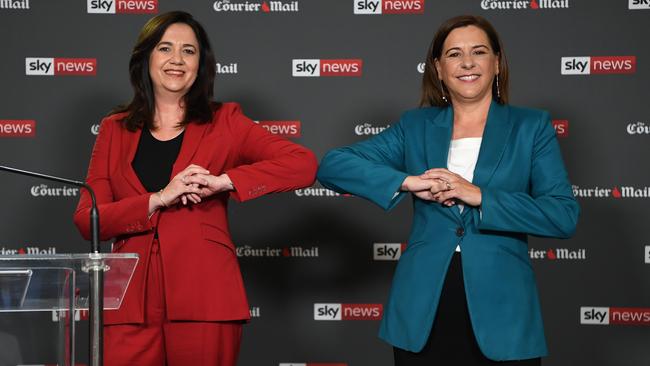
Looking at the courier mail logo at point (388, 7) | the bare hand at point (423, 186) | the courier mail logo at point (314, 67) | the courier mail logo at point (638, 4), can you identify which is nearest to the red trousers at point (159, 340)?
the bare hand at point (423, 186)

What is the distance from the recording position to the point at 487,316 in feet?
6.84

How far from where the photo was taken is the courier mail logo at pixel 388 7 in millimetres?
3912

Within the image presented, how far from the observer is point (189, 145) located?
2.43 m

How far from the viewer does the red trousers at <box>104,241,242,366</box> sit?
2.26 metres

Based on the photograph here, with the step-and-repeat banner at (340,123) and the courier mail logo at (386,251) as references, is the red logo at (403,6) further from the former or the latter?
the courier mail logo at (386,251)

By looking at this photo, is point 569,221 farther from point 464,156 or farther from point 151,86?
point 151,86

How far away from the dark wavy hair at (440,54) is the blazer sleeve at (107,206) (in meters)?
0.92

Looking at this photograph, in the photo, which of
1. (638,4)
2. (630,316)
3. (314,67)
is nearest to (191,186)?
(314,67)

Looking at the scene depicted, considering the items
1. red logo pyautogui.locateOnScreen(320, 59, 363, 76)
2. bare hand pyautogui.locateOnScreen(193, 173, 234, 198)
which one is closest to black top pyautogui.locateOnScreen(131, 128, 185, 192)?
bare hand pyautogui.locateOnScreen(193, 173, 234, 198)

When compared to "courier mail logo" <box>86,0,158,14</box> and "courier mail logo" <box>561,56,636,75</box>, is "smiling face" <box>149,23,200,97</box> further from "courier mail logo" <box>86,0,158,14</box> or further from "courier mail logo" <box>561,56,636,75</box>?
"courier mail logo" <box>561,56,636,75</box>

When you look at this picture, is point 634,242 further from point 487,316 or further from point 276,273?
point 487,316

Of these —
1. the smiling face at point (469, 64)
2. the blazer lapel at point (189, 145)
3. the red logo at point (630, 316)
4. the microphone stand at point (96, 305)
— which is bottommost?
the red logo at point (630, 316)

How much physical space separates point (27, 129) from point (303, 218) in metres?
1.47

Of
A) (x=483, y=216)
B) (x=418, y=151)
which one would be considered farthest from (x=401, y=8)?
(x=483, y=216)
